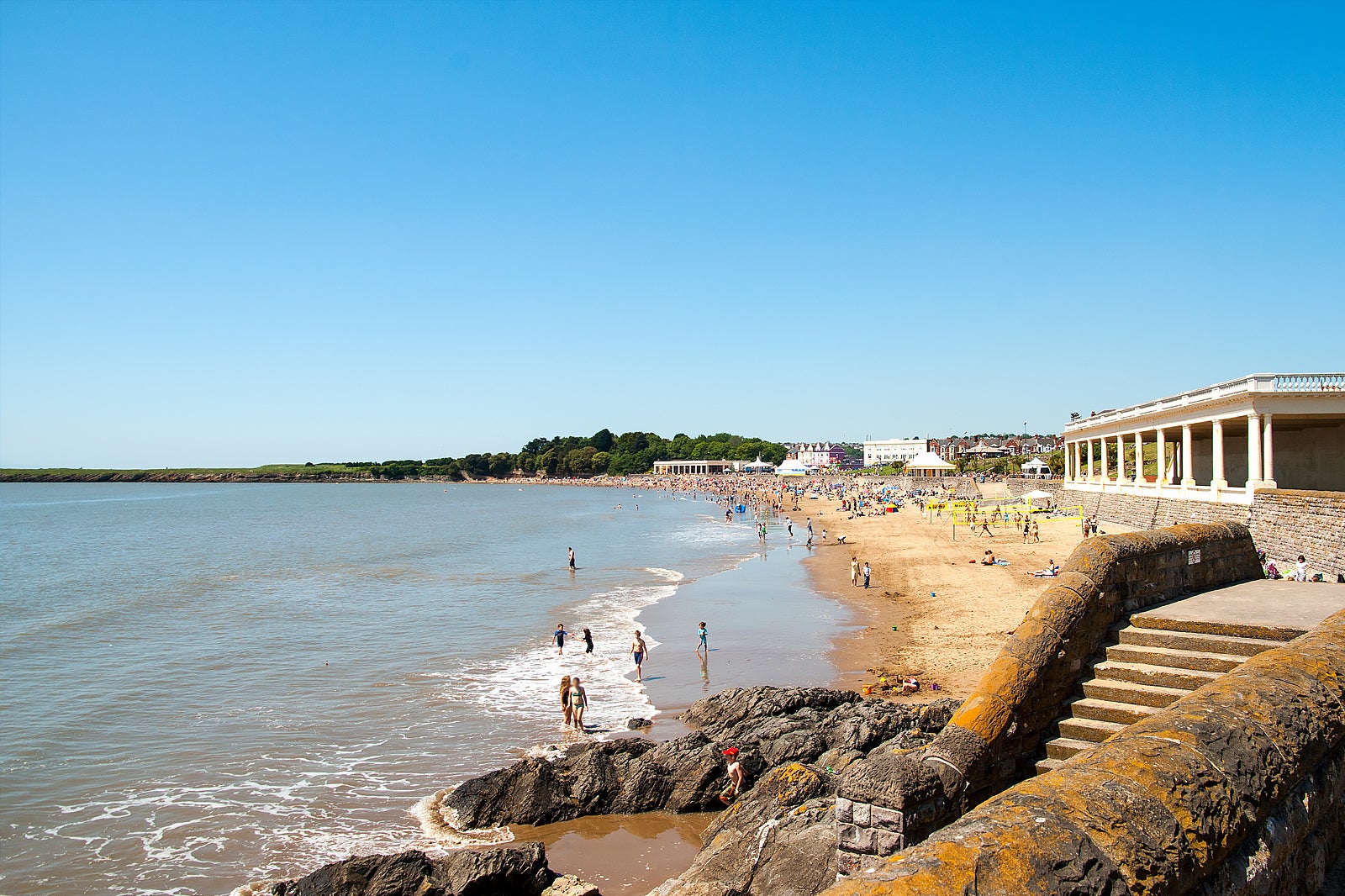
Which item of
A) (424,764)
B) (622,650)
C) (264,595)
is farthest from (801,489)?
(424,764)

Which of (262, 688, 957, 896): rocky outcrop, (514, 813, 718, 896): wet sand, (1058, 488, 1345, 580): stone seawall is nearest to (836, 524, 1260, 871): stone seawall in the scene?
(262, 688, 957, 896): rocky outcrop

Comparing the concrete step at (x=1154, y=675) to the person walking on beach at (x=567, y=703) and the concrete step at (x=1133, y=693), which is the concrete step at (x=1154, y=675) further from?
the person walking on beach at (x=567, y=703)

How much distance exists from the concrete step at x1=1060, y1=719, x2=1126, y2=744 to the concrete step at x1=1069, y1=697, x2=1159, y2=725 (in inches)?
1.7

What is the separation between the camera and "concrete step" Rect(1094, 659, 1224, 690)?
6219 millimetres

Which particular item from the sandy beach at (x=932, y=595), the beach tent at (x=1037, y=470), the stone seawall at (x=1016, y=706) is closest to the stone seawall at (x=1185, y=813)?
the stone seawall at (x=1016, y=706)

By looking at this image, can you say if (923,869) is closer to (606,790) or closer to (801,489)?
(606,790)

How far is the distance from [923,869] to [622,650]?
18934 millimetres

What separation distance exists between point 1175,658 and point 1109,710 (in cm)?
75

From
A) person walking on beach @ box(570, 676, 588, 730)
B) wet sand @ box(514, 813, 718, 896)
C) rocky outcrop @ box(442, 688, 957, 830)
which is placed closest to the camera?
Answer: wet sand @ box(514, 813, 718, 896)

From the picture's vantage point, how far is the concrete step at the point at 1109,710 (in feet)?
20.0

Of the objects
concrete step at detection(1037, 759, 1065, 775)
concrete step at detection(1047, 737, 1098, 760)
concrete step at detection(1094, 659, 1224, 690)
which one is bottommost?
concrete step at detection(1037, 759, 1065, 775)

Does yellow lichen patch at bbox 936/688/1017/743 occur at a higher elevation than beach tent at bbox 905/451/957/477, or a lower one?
lower

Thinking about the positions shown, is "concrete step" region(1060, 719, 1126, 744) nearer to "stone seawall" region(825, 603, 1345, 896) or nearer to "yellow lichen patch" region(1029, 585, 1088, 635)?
"yellow lichen patch" region(1029, 585, 1088, 635)

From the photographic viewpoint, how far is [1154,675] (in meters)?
6.35
